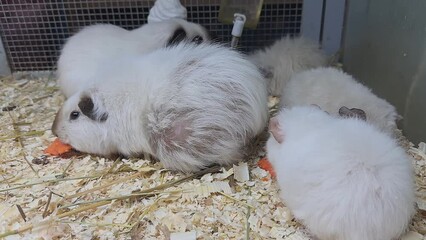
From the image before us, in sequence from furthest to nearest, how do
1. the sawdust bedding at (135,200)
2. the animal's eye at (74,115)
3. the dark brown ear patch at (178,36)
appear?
the dark brown ear patch at (178,36)
the animal's eye at (74,115)
the sawdust bedding at (135,200)

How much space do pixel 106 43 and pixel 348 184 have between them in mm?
1666

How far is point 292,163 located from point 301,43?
1.35 m

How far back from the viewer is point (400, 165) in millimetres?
1598

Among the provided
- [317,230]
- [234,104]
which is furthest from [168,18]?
[317,230]

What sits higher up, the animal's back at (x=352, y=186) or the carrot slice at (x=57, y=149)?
the animal's back at (x=352, y=186)

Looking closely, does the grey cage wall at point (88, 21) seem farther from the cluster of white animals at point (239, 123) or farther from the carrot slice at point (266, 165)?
the carrot slice at point (266, 165)

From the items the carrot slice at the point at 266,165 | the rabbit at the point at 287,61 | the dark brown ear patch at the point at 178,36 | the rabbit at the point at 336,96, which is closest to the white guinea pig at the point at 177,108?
the carrot slice at the point at 266,165

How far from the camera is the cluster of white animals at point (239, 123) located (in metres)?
1.54

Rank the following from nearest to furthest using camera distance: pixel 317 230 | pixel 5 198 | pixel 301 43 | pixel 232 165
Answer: pixel 317 230 → pixel 5 198 → pixel 232 165 → pixel 301 43

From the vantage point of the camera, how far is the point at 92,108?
7.13ft

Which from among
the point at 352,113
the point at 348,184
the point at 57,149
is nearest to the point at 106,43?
the point at 57,149

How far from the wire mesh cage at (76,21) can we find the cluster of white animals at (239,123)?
1.54 feet

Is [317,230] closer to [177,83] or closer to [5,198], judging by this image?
[177,83]

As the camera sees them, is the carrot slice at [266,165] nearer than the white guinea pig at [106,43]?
Yes
